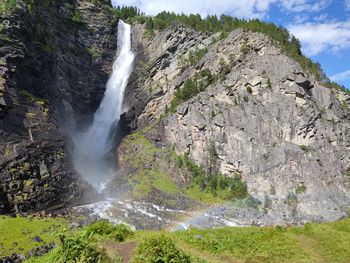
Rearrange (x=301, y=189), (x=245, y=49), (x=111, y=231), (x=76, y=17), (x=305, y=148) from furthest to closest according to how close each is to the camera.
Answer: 1. (x=76, y=17)
2. (x=245, y=49)
3. (x=305, y=148)
4. (x=301, y=189)
5. (x=111, y=231)

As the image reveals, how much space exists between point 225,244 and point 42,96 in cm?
7942

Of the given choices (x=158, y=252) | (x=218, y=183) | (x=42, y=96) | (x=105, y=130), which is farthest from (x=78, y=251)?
(x=105, y=130)

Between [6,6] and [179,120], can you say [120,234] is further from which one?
[6,6]

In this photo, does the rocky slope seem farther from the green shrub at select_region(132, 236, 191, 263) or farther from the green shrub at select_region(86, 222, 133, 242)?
the green shrub at select_region(132, 236, 191, 263)

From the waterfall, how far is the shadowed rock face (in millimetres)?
8482

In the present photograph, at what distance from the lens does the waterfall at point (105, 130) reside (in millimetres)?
108250

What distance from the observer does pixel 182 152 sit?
11025 cm

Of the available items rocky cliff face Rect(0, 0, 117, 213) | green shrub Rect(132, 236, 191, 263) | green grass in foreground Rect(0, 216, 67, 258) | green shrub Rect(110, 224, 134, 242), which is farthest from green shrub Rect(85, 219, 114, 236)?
rocky cliff face Rect(0, 0, 117, 213)

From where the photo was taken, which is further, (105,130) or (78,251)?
(105,130)

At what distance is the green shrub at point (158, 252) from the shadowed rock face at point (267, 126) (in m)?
64.3

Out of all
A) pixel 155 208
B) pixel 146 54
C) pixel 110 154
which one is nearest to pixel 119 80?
pixel 146 54

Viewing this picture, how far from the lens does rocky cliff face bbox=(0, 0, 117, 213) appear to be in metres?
81.8

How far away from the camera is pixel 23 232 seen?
214 feet

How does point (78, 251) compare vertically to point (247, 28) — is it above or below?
below
